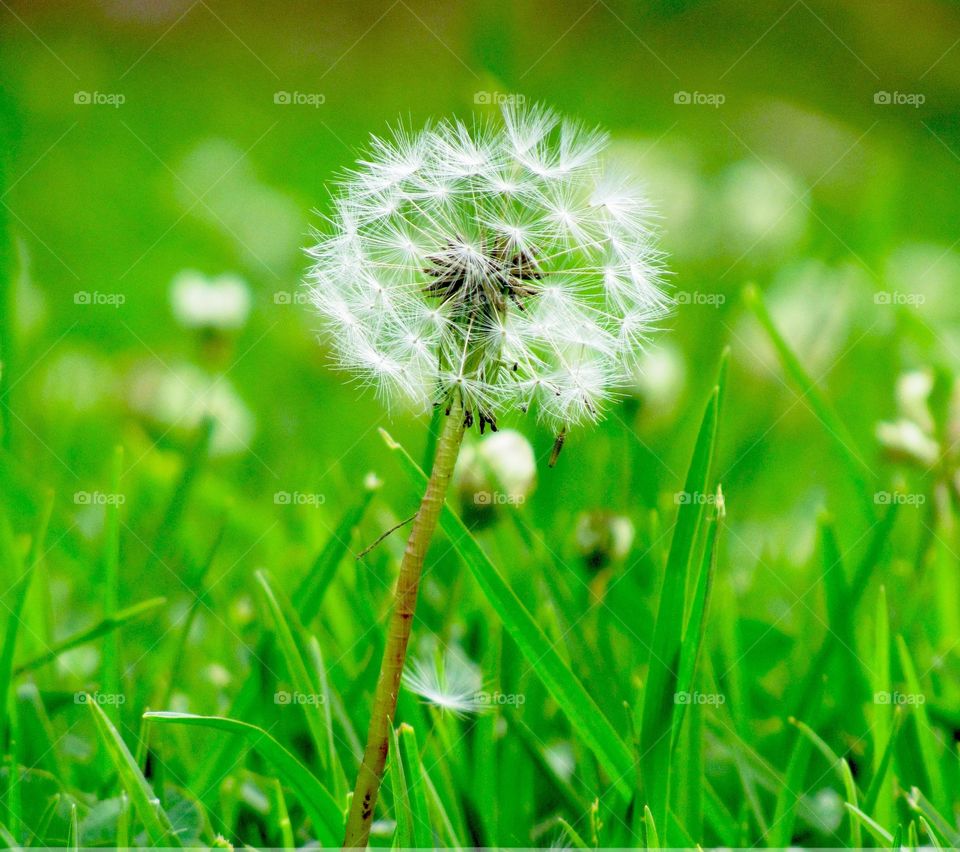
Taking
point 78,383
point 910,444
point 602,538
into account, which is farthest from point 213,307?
point 910,444

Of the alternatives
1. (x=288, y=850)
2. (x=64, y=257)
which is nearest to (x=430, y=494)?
(x=288, y=850)

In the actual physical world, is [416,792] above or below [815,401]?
below

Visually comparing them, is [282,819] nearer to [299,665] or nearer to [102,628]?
[299,665]


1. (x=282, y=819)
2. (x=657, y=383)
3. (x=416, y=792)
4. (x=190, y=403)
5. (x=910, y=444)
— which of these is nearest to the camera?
(x=416, y=792)

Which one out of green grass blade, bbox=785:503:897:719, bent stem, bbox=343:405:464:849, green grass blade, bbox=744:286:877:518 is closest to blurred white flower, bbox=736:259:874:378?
green grass blade, bbox=744:286:877:518

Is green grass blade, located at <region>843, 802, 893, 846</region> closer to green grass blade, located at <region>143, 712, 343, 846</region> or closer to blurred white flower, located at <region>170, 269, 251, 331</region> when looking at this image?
green grass blade, located at <region>143, 712, 343, 846</region>

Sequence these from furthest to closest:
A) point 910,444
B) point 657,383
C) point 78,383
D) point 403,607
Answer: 1. point 78,383
2. point 657,383
3. point 910,444
4. point 403,607
